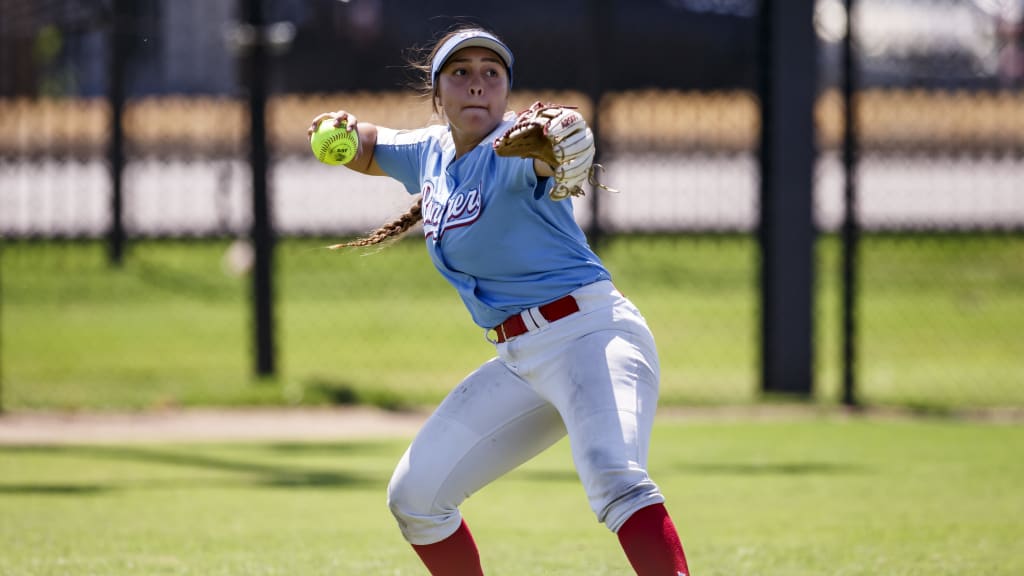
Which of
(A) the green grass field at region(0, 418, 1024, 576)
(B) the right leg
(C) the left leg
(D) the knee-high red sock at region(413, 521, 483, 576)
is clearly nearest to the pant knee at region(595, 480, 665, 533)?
(C) the left leg

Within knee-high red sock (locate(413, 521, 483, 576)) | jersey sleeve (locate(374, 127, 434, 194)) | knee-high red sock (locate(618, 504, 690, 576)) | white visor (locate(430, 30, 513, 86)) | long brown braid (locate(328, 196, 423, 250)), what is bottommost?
knee-high red sock (locate(413, 521, 483, 576))

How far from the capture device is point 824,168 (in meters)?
13.9

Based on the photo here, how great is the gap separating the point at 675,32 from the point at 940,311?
3.92 m

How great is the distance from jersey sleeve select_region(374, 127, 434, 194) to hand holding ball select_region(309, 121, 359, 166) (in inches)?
5.0

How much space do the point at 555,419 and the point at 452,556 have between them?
514 mm

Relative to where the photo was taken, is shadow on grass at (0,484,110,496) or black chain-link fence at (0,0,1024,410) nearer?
shadow on grass at (0,484,110,496)

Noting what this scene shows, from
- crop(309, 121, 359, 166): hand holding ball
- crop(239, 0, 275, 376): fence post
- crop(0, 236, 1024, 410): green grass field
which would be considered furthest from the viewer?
crop(0, 236, 1024, 410): green grass field

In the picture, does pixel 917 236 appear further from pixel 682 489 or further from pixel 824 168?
pixel 682 489

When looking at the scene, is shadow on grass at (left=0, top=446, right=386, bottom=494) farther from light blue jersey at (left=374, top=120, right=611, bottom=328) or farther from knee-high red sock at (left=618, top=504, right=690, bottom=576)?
knee-high red sock at (left=618, top=504, right=690, bottom=576)

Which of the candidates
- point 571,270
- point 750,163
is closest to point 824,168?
point 750,163

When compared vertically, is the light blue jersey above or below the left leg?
above

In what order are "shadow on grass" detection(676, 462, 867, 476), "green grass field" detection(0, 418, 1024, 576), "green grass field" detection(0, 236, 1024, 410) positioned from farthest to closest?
"green grass field" detection(0, 236, 1024, 410), "shadow on grass" detection(676, 462, 867, 476), "green grass field" detection(0, 418, 1024, 576)

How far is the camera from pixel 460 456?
13.7 feet

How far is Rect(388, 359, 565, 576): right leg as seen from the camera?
13.6ft
